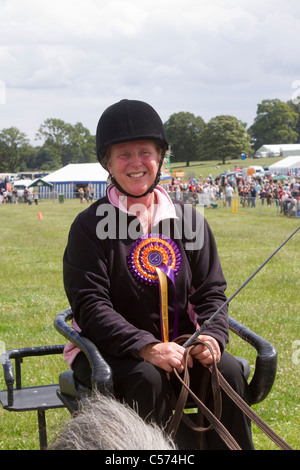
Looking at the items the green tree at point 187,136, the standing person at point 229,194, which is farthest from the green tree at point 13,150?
the standing person at point 229,194

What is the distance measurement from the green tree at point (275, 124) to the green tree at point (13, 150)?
1818 inches

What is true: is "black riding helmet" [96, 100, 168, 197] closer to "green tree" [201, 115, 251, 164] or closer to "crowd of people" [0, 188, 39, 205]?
"crowd of people" [0, 188, 39, 205]

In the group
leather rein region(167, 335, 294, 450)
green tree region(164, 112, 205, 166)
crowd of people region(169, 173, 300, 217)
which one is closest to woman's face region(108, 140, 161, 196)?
leather rein region(167, 335, 294, 450)

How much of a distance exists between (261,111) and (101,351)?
5038 inches

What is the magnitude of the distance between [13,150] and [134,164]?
384 ft

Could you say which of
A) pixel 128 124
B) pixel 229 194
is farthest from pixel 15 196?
pixel 128 124

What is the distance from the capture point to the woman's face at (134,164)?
3248 mm

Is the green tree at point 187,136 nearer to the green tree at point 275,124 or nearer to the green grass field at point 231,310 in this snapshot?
the green tree at point 275,124

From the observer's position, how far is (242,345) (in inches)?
267

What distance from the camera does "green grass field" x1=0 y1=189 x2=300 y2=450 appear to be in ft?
15.8

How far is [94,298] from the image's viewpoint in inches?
118

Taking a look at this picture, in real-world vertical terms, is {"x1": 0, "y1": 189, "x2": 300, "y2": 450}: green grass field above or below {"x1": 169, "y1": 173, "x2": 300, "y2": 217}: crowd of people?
below

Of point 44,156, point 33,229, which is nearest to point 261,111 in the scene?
point 44,156
